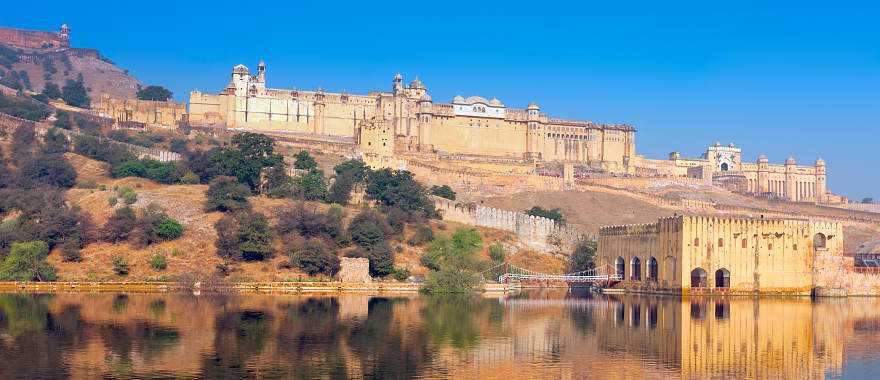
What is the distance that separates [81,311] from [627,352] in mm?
17090

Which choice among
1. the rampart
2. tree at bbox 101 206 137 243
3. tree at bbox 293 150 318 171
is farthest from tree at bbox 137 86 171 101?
tree at bbox 101 206 137 243

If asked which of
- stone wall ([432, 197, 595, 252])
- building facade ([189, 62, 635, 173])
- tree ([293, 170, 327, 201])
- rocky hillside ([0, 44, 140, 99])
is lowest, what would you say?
stone wall ([432, 197, 595, 252])

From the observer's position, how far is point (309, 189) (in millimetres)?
61250

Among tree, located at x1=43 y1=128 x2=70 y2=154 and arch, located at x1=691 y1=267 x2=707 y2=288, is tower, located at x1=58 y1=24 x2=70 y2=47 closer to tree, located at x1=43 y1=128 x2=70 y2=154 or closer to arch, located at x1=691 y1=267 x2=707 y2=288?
tree, located at x1=43 y1=128 x2=70 y2=154

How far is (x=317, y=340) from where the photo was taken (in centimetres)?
2670

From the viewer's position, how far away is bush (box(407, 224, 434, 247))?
55772 millimetres

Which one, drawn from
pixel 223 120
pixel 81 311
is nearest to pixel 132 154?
A: pixel 223 120

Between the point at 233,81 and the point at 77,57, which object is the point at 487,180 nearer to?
the point at 233,81

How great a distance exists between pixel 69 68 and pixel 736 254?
118 metres

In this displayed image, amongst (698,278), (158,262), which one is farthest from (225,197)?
(698,278)

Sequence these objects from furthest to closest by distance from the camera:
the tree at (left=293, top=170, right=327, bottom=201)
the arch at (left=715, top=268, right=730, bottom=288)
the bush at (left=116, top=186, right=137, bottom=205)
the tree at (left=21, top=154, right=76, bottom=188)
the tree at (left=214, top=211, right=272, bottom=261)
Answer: the tree at (left=21, top=154, right=76, bottom=188) → the tree at (left=293, top=170, right=327, bottom=201) → the bush at (left=116, top=186, right=137, bottom=205) → the tree at (left=214, top=211, right=272, bottom=261) → the arch at (left=715, top=268, right=730, bottom=288)

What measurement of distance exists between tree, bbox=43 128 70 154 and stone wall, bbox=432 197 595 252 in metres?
24.5

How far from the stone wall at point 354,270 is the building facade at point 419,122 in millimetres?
37539

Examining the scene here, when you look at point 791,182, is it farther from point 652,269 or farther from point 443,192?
point 652,269
